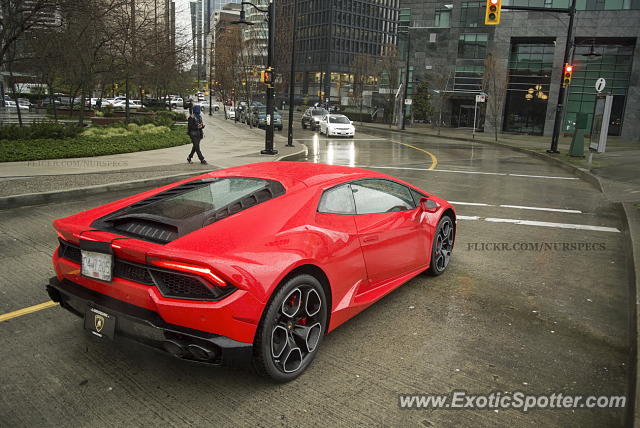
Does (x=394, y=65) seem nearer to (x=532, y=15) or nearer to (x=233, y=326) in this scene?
(x=532, y=15)

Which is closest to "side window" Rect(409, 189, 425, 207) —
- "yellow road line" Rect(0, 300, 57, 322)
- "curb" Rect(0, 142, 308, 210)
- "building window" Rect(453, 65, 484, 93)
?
"yellow road line" Rect(0, 300, 57, 322)

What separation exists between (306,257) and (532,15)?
152 feet

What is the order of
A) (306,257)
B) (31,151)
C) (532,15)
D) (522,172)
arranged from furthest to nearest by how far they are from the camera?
1. (532,15)
2. (522,172)
3. (31,151)
4. (306,257)

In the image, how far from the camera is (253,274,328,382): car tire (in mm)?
3186

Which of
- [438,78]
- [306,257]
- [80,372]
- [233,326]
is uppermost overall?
[438,78]

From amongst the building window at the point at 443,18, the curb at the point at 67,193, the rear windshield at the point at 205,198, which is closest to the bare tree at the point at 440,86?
the building window at the point at 443,18

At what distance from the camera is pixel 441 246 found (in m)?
5.80

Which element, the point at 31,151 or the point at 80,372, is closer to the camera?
the point at 80,372

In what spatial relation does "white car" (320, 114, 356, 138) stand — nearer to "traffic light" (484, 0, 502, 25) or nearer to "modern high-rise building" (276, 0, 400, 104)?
"traffic light" (484, 0, 502, 25)

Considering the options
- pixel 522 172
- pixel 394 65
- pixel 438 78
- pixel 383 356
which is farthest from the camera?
pixel 394 65

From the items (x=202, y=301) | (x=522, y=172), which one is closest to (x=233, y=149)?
(x=522, y=172)

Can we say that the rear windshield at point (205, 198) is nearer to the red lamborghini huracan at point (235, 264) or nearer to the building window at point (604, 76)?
the red lamborghini huracan at point (235, 264)

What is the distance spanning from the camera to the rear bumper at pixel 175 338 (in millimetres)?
2986

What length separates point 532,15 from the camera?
42.2 meters
